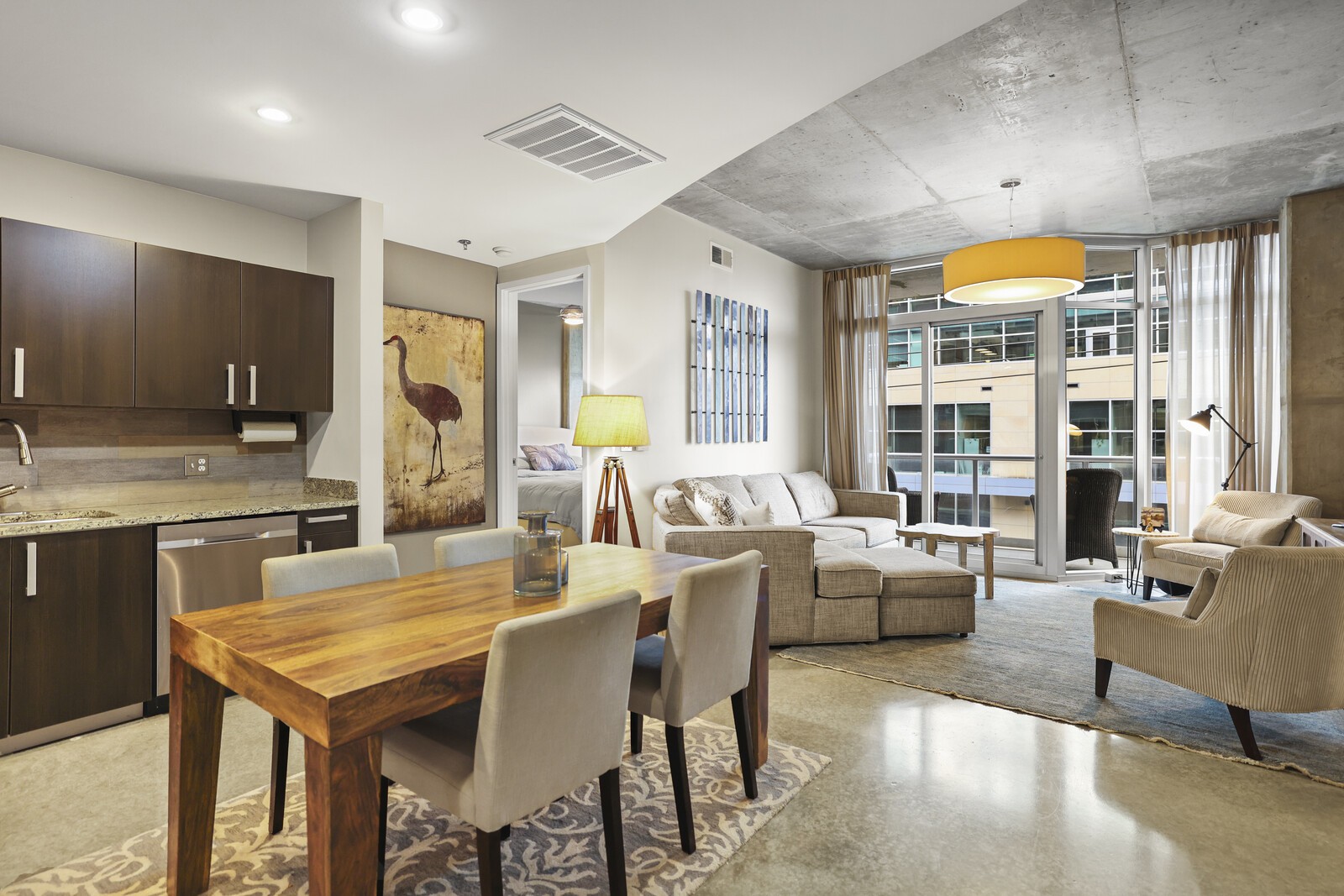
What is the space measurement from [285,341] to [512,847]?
9.19 feet

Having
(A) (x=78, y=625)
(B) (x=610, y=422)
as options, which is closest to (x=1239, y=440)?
(B) (x=610, y=422)

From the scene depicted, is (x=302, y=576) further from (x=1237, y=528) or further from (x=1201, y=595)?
(x=1237, y=528)

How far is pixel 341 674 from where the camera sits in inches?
54.2

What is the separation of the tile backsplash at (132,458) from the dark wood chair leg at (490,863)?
2899 mm

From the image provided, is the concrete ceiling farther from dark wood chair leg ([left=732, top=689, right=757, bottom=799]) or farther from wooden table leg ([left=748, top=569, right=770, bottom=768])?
dark wood chair leg ([left=732, top=689, right=757, bottom=799])

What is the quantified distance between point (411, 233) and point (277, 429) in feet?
→ 4.62

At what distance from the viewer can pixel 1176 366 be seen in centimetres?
542

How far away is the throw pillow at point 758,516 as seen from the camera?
4559mm

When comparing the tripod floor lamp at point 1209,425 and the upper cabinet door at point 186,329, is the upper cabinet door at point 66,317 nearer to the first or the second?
the upper cabinet door at point 186,329

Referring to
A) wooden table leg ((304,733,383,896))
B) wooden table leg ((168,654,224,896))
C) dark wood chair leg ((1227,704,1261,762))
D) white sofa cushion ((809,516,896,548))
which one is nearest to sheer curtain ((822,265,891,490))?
white sofa cushion ((809,516,896,548))

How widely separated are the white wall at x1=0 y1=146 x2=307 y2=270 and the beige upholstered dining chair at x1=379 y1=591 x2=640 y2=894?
2976 mm

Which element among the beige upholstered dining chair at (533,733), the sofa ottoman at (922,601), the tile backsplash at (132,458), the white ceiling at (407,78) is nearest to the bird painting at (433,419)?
the tile backsplash at (132,458)

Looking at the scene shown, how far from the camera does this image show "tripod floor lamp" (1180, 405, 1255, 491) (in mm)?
4898

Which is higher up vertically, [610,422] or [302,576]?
[610,422]
